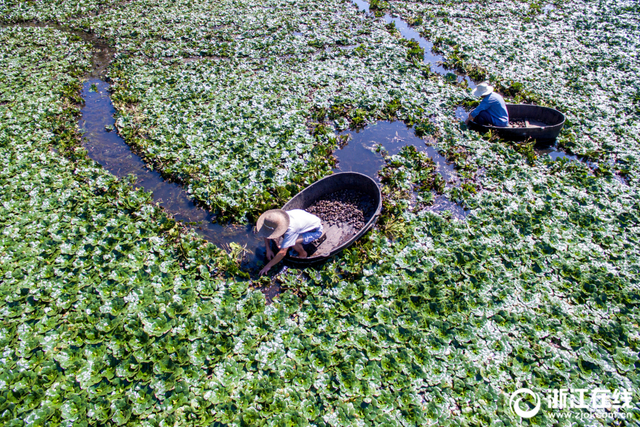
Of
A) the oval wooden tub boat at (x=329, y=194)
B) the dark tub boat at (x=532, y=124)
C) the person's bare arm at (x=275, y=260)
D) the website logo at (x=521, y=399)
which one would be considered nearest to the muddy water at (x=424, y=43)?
the dark tub boat at (x=532, y=124)

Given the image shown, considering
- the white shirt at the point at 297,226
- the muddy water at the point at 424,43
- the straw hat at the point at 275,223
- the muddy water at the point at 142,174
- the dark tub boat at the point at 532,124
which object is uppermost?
the muddy water at the point at 424,43

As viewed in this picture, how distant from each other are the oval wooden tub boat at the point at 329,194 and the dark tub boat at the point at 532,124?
4.42 m

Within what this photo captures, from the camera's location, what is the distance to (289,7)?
1708 cm

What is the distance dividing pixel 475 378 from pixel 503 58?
1289 cm

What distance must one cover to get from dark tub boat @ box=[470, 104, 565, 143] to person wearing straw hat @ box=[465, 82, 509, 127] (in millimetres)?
274

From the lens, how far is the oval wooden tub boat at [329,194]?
19.0 ft

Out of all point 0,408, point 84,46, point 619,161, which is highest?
point 84,46

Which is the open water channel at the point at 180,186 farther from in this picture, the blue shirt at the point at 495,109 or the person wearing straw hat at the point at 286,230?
the blue shirt at the point at 495,109

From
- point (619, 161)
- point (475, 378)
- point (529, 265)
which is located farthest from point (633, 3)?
point (475, 378)

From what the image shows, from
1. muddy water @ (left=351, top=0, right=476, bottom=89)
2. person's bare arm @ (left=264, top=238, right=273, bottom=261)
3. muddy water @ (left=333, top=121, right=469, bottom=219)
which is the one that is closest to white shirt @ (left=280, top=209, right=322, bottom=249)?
person's bare arm @ (left=264, top=238, right=273, bottom=261)

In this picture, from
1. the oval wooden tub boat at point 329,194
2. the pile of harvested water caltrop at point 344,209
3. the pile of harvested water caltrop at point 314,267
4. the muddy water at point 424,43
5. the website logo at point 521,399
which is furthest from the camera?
the muddy water at point 424,43

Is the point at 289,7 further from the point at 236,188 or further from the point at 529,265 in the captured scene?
the point at 529,265

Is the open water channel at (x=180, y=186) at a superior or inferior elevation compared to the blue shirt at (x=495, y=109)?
inferior

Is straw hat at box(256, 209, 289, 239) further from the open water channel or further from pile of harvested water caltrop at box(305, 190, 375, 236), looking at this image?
pile of harvested water caltrop at box(305, 190, 375, 236)
